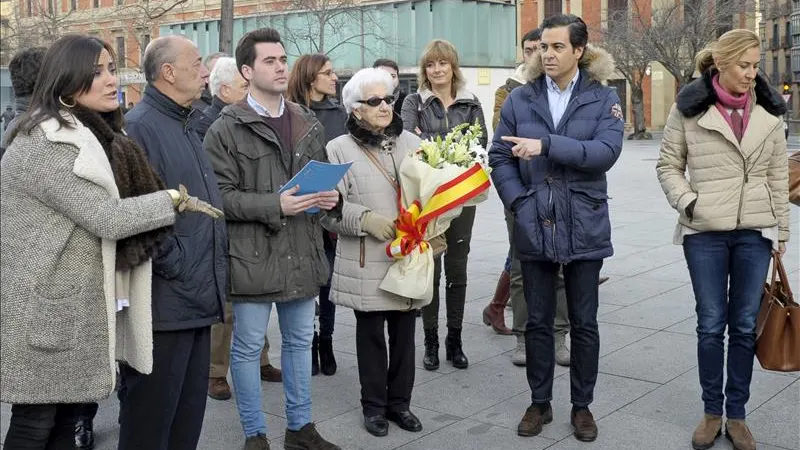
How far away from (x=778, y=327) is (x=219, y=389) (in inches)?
129

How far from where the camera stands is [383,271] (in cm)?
525

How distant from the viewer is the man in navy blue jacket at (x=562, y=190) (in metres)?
5.02

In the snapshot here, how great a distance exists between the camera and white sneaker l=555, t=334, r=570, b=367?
21.5 ft

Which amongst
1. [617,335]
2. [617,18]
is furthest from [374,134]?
[617,18]

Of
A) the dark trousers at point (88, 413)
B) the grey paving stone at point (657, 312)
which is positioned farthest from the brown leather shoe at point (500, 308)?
the dark trousers at point (88, 413)

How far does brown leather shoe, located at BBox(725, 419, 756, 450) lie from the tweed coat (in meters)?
3.16

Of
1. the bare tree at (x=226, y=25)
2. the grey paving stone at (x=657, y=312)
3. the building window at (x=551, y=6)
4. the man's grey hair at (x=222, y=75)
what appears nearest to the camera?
the man's grey hair at (x=222, y=75)

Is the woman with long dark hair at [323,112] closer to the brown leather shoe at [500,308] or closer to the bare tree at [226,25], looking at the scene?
the brown leather shoe at [500,308]

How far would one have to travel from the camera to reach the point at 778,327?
488 centimetres

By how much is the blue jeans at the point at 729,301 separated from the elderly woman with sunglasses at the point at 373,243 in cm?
151

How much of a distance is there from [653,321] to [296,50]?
31489mm

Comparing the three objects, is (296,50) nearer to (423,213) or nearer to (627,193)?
(627,193)

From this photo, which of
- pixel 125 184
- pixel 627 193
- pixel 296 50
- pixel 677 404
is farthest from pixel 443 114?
pixel 296 50

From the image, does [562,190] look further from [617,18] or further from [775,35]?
[775,35]
